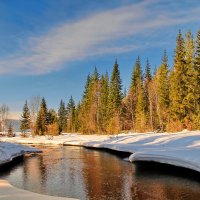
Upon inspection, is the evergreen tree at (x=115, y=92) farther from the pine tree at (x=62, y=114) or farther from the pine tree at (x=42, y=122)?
the pine tree at (x=62, y=114)

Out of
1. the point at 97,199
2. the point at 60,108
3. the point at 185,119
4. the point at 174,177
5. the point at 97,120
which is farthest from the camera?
the point at 60,108

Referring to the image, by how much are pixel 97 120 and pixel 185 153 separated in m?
52.8

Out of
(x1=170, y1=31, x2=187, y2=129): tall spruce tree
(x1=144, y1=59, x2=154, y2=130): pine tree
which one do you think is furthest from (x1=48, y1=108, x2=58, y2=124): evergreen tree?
(x1=170, y1=31, x2=187, y2=129): tall spruce tree

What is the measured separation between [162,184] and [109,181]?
9.80ft

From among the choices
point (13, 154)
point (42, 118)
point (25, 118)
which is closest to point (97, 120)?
point (42, 118)

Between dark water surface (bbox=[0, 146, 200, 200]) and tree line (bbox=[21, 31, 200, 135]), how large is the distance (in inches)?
953

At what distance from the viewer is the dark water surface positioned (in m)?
15.3

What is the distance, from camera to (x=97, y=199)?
14.4 meters

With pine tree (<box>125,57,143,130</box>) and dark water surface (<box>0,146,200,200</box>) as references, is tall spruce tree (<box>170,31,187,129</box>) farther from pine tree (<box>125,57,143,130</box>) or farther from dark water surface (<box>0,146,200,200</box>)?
dark water surface (<box>0,146,200,200</box>)

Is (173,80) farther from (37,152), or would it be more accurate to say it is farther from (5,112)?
(5,112)

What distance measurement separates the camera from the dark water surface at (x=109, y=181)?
15.3m

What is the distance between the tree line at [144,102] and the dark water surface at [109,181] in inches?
953

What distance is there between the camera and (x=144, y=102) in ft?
224

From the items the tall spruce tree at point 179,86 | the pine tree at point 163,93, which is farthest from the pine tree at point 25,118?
the tall spruce tree at point 179,86
